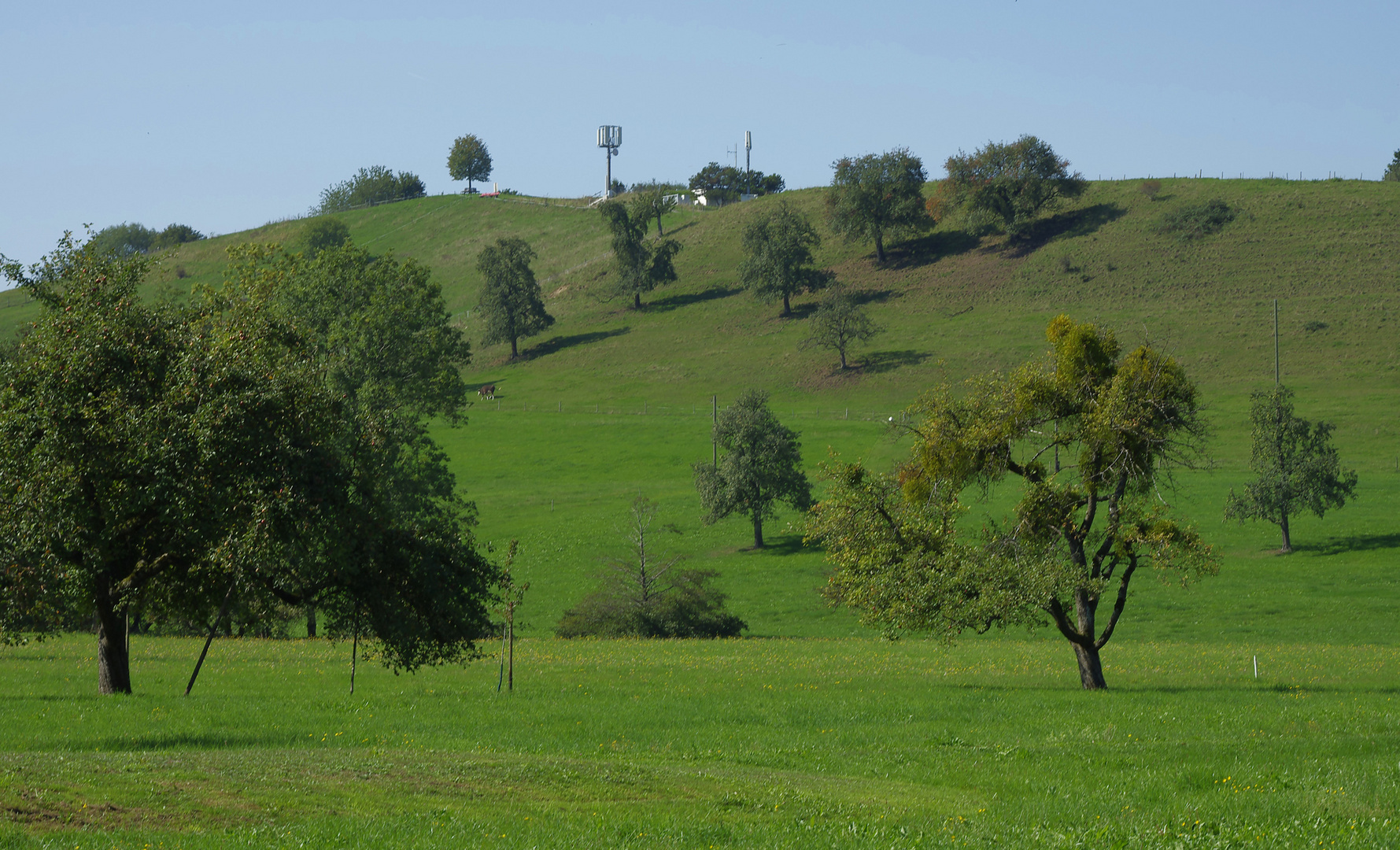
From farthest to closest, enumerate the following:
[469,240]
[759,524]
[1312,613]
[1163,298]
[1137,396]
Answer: [469,240]
[1163,298]
[759,524]
[1312,613]
[1137,396]

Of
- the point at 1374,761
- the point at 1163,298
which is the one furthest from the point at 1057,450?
the point at 1163,298

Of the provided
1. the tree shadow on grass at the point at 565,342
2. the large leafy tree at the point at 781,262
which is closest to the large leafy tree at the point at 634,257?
the tree shadow on grass at the point at 565,342

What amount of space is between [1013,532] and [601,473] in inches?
2316

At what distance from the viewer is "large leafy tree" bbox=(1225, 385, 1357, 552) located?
58625 millimetres

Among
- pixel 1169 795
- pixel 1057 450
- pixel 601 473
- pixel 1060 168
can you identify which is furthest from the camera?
pixel 1060 168

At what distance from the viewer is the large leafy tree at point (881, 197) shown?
5266 inches

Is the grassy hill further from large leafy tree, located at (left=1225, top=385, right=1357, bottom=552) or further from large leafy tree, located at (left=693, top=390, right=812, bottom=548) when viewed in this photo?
large leafy tree, located at (left=693, top=390, right=812, bottom=548)

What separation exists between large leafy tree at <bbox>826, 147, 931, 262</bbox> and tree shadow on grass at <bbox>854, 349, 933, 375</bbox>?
100 ft

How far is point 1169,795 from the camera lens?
13.5m

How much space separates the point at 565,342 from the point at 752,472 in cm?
6805

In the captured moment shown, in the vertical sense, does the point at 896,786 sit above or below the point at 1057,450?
below

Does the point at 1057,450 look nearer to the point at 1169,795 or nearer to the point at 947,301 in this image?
the point at 1169,795

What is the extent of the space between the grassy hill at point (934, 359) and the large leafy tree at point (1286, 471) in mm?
2420

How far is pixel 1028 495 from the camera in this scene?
25531mm
